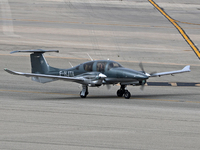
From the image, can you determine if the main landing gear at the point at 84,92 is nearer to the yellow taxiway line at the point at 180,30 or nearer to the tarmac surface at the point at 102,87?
the tarmac surface at the point at 102,87

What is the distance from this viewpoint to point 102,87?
29859 mm

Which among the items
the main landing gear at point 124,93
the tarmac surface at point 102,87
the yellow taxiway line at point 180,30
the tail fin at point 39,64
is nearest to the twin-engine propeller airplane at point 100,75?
the main landing gear at point 124,93

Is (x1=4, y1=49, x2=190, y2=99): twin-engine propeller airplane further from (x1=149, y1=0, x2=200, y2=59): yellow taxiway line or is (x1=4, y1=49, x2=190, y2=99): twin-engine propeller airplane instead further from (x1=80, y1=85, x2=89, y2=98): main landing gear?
(x1=149, y1=0, x2=200, y2=59): yellow taxiway line

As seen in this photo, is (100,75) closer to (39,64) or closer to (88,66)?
(88,66)

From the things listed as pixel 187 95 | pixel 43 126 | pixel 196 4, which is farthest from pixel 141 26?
pixel 43 126

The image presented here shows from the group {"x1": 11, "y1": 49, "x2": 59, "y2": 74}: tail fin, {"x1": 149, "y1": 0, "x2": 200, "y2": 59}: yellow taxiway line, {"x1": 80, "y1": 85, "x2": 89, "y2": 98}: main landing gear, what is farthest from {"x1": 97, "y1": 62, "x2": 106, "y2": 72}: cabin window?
{"x1": 149, "y1": 0, "x2": 200, "y2": 59}: yellow taxiway line

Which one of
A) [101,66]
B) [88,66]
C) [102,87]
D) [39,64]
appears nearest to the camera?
[101,66]

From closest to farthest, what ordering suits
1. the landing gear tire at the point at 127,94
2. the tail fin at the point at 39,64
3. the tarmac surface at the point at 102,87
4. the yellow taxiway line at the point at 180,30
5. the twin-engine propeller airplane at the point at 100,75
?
1. the tarmac surface at the point at 102,87
2. the twin-engine propeller airplane at the point at 100,75
3. the landing gear tire at the point at 127,94
4. the tail fin at the point at 39,64
5. the yellow taxiway line at the point at 180,30

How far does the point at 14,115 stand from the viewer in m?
19.5

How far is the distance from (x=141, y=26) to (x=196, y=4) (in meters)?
20.8

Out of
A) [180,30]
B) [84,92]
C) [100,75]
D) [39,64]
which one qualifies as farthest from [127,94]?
[180,30]

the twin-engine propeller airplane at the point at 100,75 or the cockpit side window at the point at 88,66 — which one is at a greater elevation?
the cockpit side window at the point at 88,66

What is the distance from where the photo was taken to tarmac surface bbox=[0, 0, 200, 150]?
1611 cm

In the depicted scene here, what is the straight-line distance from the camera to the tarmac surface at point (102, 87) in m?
16.1
